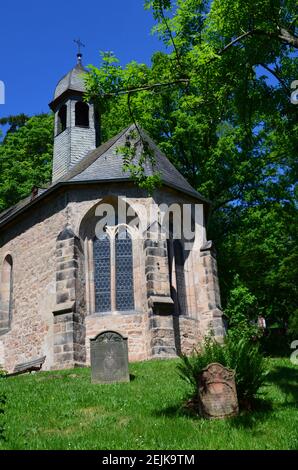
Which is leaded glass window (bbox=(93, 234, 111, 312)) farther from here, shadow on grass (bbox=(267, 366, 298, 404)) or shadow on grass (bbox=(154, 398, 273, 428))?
shadow on grass (bbox=(154, 398, 273, 428))

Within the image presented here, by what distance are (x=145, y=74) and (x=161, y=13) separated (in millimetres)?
1324

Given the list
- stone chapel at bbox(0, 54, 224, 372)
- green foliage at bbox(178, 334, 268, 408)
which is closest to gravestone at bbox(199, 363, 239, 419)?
green foliage at bbox(178, 334, 268, 408)

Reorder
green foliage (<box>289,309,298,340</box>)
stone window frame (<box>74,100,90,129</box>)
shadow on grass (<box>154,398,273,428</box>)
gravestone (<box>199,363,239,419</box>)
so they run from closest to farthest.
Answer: shadow on grass (<box>154,398,273,428</box>), gravestone (<box>199,363,239,419</box>), stone window frame (<box>74,100,90,129</box>), green foliage (<box>289,309,298,340</box>)

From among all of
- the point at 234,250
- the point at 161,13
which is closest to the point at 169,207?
the point at 234,250

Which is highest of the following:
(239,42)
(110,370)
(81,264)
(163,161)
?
(163,161)

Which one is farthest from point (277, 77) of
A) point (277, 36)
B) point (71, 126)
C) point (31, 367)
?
point (71, 126)

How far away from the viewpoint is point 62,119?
23125mm

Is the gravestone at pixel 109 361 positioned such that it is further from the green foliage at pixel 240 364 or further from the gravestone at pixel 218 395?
the gravestone at pixel 218 395

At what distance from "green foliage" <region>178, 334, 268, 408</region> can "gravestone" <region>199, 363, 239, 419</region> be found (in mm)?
302

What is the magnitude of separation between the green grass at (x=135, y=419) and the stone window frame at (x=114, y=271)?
478cm

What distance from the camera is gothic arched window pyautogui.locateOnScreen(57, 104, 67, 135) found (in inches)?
898

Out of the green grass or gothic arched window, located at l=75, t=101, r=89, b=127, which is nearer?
the green grass

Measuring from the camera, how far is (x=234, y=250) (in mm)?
23234
